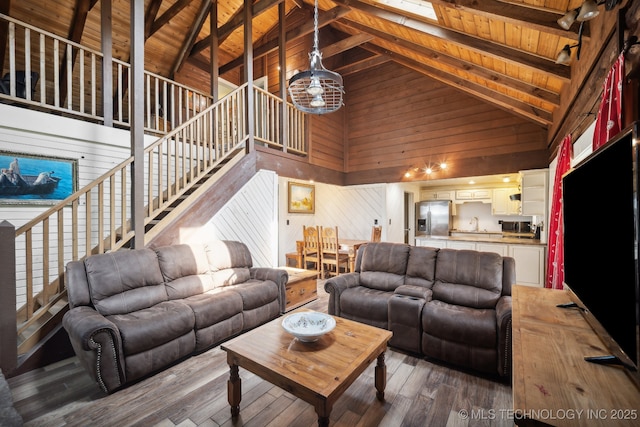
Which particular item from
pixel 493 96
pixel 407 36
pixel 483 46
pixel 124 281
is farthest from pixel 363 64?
pixel 124 281

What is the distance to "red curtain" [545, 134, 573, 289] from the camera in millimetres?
3002

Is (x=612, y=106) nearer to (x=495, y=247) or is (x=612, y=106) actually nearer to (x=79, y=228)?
(x=495, y=247)

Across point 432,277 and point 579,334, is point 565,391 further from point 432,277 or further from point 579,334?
point 432,277

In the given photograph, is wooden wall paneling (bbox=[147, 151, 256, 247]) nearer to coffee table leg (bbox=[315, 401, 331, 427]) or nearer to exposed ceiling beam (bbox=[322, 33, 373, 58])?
coffee table leg (bbox=[315, 401, 331, 427])

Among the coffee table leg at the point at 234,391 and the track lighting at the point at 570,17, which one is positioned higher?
the track lighting at the point at 570,17

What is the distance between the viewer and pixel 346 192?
23.4 feet

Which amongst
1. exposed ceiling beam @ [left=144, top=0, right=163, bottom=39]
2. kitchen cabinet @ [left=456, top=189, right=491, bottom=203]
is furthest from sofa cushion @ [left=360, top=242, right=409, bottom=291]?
exposed ceiling beam @ [left=144, top=0, right=163, bottom=39]

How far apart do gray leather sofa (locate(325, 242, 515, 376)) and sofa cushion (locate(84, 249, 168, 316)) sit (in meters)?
1.84

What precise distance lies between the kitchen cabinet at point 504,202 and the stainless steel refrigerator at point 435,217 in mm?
947

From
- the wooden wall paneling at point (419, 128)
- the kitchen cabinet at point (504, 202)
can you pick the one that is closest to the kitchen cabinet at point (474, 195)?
the kitchen cabinet at point (504, 202)

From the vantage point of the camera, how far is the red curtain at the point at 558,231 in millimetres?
3002

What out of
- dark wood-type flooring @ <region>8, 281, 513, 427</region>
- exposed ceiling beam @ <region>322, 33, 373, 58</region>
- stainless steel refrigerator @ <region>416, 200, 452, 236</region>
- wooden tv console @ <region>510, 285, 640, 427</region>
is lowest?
dark wood-type flooring @ <region>8, 281, 513, 427</region>

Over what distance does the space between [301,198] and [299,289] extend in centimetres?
331

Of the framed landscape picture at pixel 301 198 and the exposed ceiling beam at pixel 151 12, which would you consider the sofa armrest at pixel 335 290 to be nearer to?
the framed landscape picture at pixel 301 198
